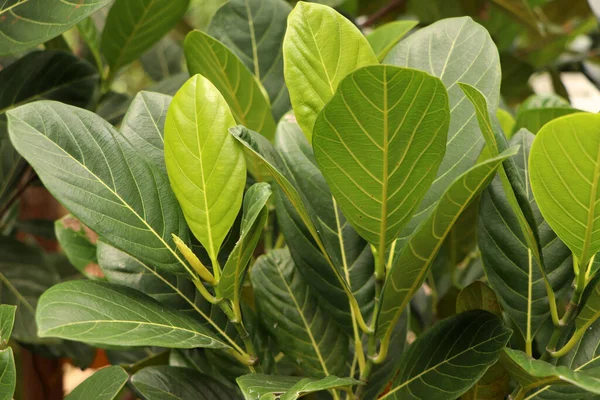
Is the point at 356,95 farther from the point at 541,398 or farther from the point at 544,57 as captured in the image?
the point at 544,57

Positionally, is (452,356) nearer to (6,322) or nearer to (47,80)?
(6,322)

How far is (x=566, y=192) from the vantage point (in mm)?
438

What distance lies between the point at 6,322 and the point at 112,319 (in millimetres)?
101

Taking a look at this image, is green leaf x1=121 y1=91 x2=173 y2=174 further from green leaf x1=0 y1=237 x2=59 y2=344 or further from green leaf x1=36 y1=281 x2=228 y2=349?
green leaf x1=0 y1=237 x2=59 y2=344

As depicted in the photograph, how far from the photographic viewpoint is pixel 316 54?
0.50 m

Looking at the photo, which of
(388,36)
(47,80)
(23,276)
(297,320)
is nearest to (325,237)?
(297,320)

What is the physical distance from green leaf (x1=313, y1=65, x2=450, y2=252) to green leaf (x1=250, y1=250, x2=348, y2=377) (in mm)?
144

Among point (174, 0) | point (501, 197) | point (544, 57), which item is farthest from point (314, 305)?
point (544, 57)

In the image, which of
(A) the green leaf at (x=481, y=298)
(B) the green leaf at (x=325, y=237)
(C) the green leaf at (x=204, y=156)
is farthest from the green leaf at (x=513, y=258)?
(C) the green leaf at (x=204, y=156)

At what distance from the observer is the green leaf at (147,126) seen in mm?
563

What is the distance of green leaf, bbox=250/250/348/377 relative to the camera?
603 mm

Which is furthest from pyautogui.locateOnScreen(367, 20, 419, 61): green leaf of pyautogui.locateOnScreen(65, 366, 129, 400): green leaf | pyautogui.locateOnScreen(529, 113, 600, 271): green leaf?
pyautogui.locateOnScreen(65, 366, 129, 400): green leaf

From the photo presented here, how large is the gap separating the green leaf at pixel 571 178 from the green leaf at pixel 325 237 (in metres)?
0.18

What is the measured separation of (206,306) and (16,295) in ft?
1.38
